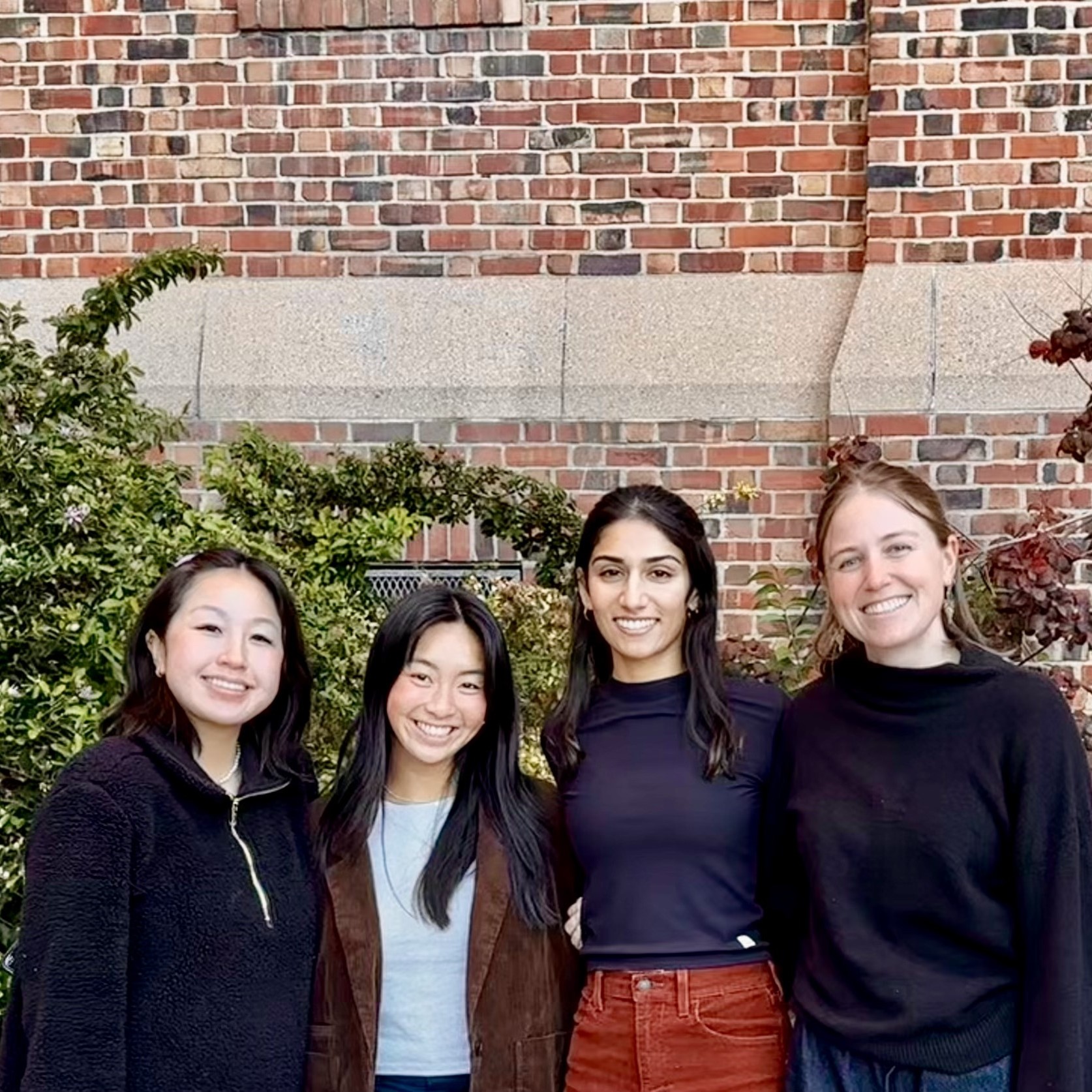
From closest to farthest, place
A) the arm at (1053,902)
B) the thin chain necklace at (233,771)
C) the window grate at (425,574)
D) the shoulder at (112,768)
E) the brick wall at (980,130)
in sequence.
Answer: the arm at (1053,902) → the shoulder at (112,768) → the thin chain necklace at (233,771) → the brick wall at (980,130) → the window grate at (425,574)

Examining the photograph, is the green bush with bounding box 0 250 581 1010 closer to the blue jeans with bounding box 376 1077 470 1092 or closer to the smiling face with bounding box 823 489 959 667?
the blue jeans with bounding box 376 1077 470 1092

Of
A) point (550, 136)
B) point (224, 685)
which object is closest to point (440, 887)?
point (224, 685)

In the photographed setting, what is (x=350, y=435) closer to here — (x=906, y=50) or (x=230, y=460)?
(x=230, y=460)

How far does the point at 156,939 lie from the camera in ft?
6.70

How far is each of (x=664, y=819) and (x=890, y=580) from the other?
0.53 m

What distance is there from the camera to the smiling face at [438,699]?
7.62 feet

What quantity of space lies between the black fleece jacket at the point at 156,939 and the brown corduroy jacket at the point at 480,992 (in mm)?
45

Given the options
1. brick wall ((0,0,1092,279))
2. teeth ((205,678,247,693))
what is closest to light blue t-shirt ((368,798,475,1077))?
teeth ((205,678,247,693))

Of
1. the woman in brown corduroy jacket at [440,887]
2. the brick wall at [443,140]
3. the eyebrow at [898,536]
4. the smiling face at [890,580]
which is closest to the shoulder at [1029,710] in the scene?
the smiling face at [890,580]

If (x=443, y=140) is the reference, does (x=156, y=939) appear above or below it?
below

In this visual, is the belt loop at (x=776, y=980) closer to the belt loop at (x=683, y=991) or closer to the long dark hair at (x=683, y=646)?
the belt loop at (x=683, y=991)

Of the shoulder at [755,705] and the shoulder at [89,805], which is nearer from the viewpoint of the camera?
the shoulder at [89,805]

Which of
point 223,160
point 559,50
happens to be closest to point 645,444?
point 559,50

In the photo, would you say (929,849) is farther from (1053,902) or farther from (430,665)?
(430,665)
